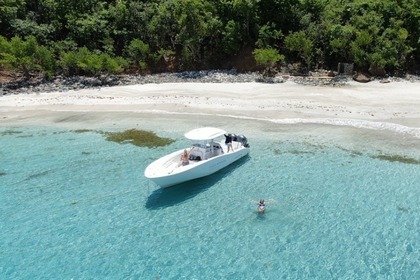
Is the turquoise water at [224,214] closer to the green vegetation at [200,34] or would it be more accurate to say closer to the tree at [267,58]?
the tree at [267,58]

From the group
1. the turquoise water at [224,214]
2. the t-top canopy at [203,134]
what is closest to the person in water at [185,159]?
the t-top canopy at [203,134]

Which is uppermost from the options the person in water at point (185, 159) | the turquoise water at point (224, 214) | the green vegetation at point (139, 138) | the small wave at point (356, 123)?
the small wave at point (356, 123)

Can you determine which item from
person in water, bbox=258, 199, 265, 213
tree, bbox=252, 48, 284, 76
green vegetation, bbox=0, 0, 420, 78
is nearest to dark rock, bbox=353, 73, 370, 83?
green vegetation, bbox=0, 0, 420, 78

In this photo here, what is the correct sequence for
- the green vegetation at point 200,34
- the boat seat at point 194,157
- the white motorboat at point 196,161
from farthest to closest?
the green vegetation at point 200,34, the boat seat at point 194,157, the white motorboat at point 196,161

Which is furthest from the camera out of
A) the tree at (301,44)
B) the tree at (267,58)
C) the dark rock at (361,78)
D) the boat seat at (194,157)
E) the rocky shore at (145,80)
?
the tree at (301,44)

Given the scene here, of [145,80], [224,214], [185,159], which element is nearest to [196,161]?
[185,159]

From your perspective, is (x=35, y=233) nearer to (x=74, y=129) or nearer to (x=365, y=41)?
(x=74, y=129)
